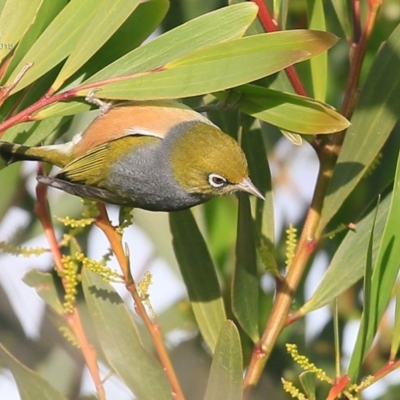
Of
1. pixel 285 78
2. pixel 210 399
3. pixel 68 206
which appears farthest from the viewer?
pixel 68 206

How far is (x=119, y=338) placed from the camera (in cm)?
251

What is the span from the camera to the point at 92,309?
253 cm

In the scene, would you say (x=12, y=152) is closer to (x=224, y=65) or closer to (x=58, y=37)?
(x=58, y=37)

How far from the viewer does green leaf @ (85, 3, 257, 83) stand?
2.17 meters

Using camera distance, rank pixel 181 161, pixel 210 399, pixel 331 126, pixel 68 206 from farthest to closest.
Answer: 1. pixel 68 206
2. pixel 181 161
3. pixel 331 126
4. pixel 210 399

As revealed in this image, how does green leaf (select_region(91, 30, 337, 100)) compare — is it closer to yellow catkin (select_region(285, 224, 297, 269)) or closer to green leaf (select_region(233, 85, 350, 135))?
green leaf (select_region(233, 85, 350, 135))

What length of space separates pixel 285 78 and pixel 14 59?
789 millimetres

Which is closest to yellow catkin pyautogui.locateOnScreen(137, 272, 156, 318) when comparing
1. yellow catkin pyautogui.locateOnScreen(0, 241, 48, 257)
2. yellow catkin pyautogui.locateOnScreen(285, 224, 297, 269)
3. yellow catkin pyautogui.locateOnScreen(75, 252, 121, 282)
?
yellow catkin pyautogui.locateOnScreen(75, 252, 121, 282)

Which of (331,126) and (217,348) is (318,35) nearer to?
(331,126)

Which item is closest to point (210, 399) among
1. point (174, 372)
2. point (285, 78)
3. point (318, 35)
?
point (174, 372)

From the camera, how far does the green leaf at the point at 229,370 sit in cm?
201

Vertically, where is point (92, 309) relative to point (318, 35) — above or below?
below

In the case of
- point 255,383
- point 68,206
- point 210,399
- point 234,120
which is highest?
point 234,120

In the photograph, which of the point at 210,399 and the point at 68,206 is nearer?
the point at 210,399
